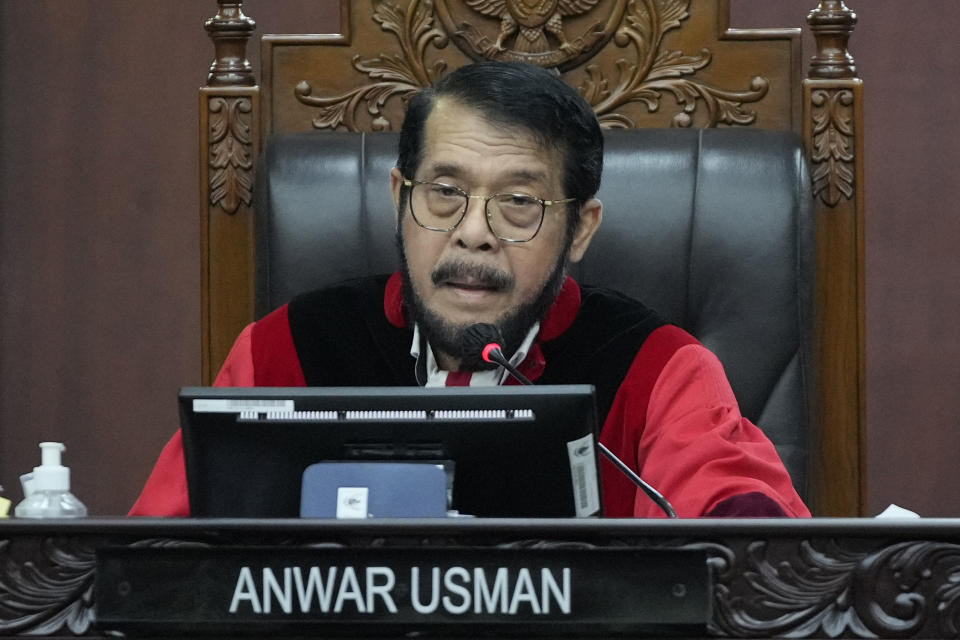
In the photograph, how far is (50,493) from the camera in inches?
45.8

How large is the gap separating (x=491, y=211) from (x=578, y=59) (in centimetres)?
49

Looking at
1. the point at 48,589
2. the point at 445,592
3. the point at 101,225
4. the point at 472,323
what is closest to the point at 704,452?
the point at 472,323

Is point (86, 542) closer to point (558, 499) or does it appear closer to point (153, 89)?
point (558, 499)

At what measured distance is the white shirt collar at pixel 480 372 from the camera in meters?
1.77

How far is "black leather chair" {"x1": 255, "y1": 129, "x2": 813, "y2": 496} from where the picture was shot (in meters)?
1.93

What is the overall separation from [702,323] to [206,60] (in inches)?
45.0

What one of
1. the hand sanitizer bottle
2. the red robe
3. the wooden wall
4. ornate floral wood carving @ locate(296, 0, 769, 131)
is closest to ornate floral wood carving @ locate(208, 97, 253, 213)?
ornate floral wood carving @ locate(296, 0, 769, 131)

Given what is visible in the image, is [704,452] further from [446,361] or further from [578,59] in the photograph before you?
[578,59]

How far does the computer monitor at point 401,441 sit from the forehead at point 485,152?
665mm

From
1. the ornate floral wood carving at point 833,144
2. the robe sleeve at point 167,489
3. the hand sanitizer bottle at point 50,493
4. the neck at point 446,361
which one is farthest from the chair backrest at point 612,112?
the hand sanitizer bottle at point 50,493

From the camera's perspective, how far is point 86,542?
973mm

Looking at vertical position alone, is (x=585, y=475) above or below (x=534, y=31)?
below

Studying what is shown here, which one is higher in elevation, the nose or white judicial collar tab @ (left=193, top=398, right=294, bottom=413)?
the nose

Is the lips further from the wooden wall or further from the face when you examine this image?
the wooden wall
